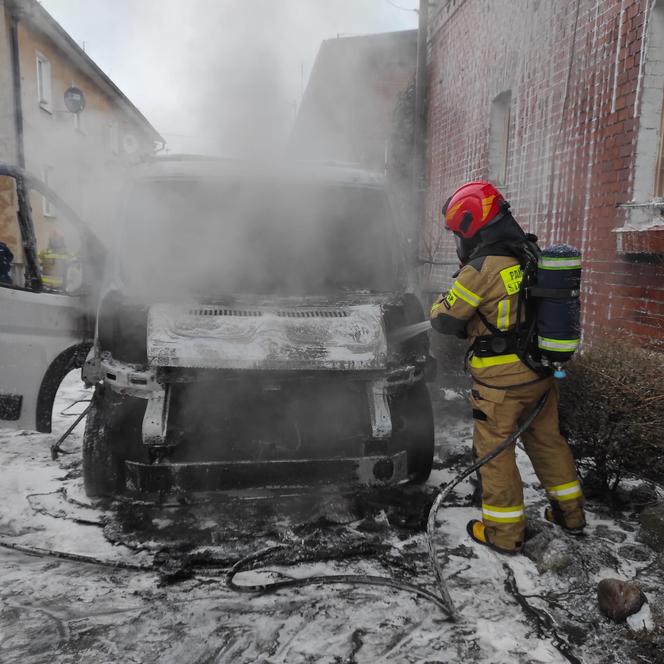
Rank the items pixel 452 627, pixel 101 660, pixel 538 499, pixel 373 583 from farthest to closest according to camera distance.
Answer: pixel 538 499 → pixel 373 583 → pixel 452 627 → pixel 101 660

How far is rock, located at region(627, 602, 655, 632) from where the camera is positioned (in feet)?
8.04

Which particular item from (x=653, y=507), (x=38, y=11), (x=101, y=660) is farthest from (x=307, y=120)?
(x=101, y=660)

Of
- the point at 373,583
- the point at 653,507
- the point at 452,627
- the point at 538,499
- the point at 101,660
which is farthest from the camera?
the point at 538,499

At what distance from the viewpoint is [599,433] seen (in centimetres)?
330

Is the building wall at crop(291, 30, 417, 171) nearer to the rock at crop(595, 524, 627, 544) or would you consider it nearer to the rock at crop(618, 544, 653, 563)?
the rock at crop(595, 524, 627, 544)

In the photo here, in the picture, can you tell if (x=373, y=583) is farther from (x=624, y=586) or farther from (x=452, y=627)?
(x=624, y=586)

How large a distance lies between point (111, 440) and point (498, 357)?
2225 mm

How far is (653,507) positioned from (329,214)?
2.80m

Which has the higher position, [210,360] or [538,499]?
[210,360]

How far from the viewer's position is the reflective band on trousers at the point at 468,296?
2.98m

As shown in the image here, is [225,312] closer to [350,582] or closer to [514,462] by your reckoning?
[350,582]

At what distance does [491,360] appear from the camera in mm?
3068

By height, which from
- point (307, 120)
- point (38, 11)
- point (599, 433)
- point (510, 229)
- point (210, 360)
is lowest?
point (599, 433)

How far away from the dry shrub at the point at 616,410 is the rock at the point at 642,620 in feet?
2.58
